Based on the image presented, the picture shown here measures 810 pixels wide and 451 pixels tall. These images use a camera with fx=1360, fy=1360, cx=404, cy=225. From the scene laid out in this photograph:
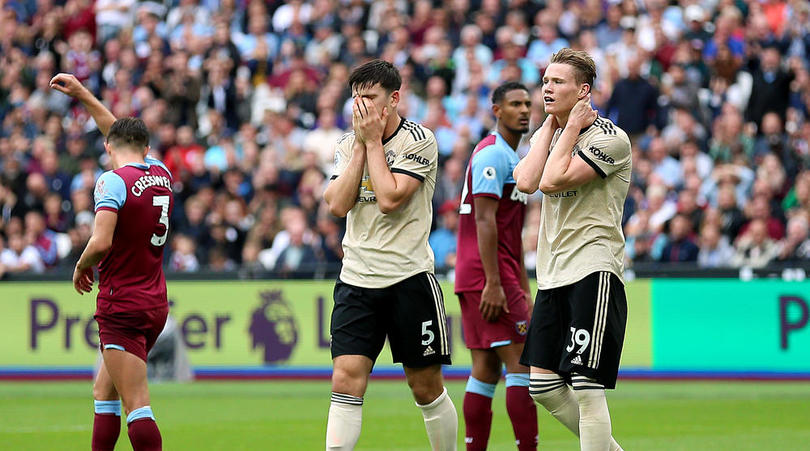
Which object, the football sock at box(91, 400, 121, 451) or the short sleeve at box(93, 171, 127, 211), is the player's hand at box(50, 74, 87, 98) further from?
the football sock at box(91, 400, 121, 451)

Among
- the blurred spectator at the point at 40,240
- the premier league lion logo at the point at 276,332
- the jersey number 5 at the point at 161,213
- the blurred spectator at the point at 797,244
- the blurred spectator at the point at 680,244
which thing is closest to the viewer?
the jersey number 5 at the point at 161,213

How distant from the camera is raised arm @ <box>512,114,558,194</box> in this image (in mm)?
7555

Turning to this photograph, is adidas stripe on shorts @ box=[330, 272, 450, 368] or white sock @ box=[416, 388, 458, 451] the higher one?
adidas stripe on shorts @ box=[330, 272, 450, 368]

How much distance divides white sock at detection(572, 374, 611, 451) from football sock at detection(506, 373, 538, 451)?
1.49 m

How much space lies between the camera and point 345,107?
69.6 ft

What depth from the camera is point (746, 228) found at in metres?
17.2

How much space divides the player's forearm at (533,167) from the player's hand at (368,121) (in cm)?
83

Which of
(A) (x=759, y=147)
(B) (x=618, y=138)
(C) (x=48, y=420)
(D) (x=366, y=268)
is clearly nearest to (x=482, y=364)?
(D) (x=366, y=268)

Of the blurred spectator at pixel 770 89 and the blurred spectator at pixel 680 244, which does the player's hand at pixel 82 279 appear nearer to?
the blurred spectator at pixel 680 244

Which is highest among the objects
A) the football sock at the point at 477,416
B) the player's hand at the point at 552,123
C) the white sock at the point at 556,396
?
the player's hand at the point at 552,123

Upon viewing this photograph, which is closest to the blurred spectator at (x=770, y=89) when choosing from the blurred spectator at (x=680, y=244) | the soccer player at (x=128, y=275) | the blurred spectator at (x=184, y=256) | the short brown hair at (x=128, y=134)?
the blurred spectator at (x=680, y=244)

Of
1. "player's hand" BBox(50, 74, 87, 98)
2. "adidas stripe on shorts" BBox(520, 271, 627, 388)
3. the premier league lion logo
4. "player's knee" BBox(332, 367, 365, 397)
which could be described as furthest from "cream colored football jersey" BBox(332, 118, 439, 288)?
the premier league lion logo

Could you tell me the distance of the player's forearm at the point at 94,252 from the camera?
7938 millimetres

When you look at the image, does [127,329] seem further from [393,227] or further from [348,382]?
[393,227]
